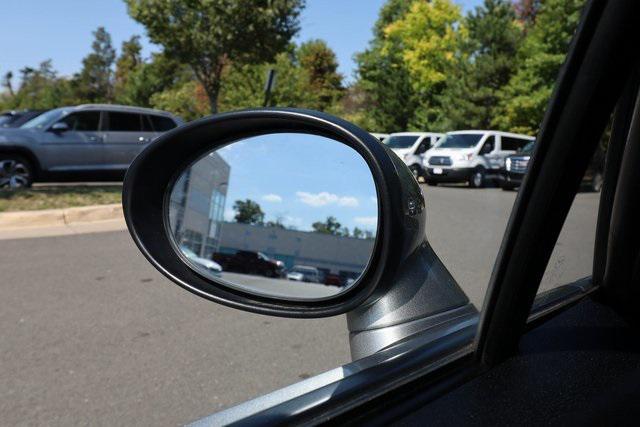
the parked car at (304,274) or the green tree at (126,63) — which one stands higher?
the green tree at (126,63)

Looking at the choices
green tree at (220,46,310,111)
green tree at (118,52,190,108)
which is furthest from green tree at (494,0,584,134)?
green tree at (118,52,190,108)

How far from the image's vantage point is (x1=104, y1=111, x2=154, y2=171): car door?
12998 mm

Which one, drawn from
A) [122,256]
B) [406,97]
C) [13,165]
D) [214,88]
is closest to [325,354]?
[122,256]

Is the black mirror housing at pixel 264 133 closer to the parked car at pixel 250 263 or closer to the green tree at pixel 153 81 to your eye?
the parked car at pixel 250 263

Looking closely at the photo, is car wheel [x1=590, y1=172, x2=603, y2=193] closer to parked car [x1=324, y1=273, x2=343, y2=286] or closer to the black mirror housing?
the black mirror housing

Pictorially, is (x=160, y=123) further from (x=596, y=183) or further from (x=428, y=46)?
(x=596, y=183)

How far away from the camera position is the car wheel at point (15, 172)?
11875 mm

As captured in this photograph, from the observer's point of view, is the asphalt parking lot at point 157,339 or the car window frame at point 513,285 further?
the asphalt parking lot at point 157,339

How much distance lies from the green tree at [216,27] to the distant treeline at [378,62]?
4 centimetres

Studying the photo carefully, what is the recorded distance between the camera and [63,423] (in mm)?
2801

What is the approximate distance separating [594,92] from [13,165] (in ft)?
41.8

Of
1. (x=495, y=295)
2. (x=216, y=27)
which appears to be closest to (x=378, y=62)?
(x=216, y=27)

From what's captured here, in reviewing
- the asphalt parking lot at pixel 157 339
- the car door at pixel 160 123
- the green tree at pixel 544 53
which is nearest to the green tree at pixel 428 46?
the asphalt parking lot at pixel 157 339

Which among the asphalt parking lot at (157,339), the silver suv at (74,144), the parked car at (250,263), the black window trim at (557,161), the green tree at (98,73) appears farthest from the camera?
the green tree at (98,73)
